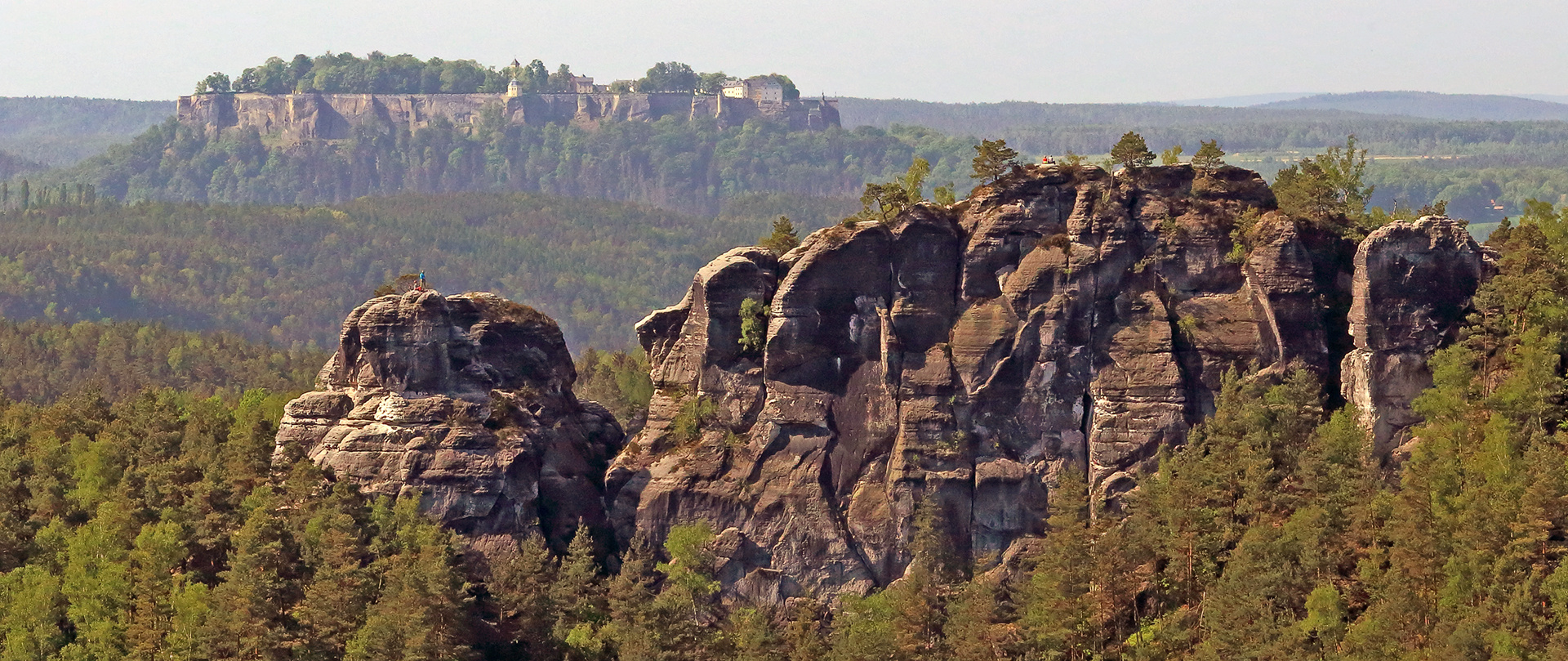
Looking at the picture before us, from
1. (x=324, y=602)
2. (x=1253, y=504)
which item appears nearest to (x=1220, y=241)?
(x=1253, y=504)

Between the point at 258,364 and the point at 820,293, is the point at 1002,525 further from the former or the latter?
the point at 258,364

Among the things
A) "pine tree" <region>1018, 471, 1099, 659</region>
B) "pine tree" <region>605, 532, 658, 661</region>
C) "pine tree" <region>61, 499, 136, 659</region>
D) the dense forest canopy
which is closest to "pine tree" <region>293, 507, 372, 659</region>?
the dense forest canopy

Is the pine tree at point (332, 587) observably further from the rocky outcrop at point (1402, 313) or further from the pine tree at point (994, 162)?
the rocky outcrop at point (1402, 313)

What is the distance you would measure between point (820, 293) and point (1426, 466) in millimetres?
23742

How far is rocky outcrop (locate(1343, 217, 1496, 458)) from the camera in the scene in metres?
79.4

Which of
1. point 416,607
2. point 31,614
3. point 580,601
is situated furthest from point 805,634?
point 31,614

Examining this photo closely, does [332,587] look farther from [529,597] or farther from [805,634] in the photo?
[805,634]

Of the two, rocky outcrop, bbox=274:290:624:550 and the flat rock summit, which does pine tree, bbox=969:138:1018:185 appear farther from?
rocky outcrop, bbox=274:290:624:550

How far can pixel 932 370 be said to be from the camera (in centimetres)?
8306

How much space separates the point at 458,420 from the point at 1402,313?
35880 mm

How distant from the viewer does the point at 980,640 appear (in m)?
75.8

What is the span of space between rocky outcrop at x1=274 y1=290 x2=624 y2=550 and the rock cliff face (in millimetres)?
4082

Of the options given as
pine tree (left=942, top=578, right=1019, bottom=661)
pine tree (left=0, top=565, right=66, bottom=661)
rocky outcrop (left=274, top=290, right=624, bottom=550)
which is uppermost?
rocky outcrop (left=274, top=290, right=624, bottom=550)

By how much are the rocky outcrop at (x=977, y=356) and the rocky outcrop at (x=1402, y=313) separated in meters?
2.40
